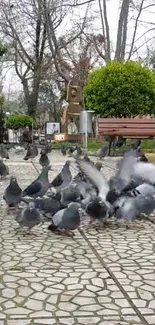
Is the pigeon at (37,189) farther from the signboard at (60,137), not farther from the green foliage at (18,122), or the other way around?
the green foliage at (18,122)

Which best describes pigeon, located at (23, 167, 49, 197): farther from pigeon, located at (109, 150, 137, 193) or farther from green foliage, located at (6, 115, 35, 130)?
green foliage, located at (6, 115, 35, 130)

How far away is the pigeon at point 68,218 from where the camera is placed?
13.1 feet

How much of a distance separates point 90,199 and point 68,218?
580mm

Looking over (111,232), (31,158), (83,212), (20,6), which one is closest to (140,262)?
(111,232)

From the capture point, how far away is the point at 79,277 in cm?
308

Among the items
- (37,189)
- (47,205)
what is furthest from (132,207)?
(37,189)

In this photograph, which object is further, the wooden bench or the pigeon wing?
the wooden bench

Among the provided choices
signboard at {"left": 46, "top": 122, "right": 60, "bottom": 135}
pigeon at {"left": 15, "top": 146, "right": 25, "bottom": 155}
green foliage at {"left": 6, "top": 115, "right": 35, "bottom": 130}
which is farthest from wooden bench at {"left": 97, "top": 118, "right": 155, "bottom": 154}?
green foliage at {"left": 6, "top": 115, "right": 35, "bottom": 130}

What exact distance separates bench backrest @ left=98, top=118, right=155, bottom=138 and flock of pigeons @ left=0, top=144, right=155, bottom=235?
5517 mm

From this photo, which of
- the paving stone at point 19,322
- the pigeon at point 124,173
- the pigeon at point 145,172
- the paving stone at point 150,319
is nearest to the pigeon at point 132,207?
the pigeon at point 124,173

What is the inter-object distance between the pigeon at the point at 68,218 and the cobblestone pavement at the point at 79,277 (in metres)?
0.12

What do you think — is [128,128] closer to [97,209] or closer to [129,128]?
[129,128]

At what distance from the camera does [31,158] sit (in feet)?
38.9

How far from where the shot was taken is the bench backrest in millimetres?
10711
